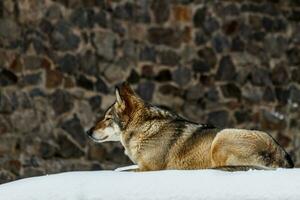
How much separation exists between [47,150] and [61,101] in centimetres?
57

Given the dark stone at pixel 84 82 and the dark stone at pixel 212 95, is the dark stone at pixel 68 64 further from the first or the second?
the dark stone at pixel 212 95

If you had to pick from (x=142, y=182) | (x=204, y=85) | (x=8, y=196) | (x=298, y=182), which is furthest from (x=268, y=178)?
(x=204, y=85)

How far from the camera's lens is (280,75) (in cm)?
1248

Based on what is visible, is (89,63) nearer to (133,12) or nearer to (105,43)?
(105,43)

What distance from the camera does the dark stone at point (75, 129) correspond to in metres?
10.9

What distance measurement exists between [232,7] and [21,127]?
10.6 feet

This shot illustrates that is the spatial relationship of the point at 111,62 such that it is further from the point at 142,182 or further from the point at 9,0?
the point at 142,182

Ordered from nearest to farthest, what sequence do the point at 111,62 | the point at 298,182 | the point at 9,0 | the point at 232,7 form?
the point at 298,182 → the point at 9,0 → the point at 111,62 → the point at 232,7

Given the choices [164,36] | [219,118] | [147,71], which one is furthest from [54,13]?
[219,118]

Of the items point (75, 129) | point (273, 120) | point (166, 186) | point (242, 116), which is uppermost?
point (166, 186)

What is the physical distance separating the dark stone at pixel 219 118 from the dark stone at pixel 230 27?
100 centimetres

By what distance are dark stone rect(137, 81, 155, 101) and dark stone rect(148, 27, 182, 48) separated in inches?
19.8

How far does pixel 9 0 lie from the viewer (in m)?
10.5

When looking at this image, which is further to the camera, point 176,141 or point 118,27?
point 118,27
